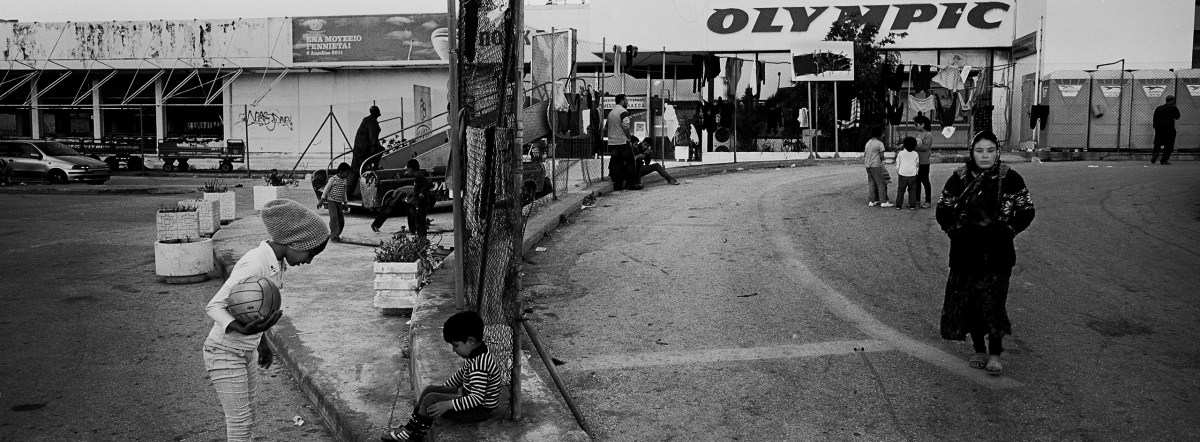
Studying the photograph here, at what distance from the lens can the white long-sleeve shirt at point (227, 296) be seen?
416 cm

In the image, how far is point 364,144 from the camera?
54.2ft

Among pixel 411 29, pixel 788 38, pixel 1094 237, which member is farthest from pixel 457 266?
pixel 411 29

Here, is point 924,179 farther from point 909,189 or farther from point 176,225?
point 176,225

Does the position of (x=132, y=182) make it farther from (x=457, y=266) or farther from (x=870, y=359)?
(x=870, y=359)

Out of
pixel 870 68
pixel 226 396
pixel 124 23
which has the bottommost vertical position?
pixel 226 396

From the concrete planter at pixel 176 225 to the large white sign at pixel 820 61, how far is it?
15.5m

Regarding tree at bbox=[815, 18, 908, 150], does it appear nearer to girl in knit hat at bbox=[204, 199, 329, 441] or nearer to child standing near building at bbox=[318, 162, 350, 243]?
child standing near building at bbox=[318, 162, 350, 243]

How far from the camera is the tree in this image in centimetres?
2694

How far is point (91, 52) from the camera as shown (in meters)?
37.5

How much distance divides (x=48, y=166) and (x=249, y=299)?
86.3ft

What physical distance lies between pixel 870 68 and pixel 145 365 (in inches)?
946

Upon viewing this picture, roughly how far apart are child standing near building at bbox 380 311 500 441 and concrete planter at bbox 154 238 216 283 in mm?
6614

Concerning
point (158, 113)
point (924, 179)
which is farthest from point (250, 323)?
point (158, 113)

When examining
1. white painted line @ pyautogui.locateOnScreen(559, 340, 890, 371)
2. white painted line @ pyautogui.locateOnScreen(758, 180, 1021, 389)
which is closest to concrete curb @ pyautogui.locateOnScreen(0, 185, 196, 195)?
white painted line @ pyautogui.locateOnScreen(758, 180, 1021, 389)
